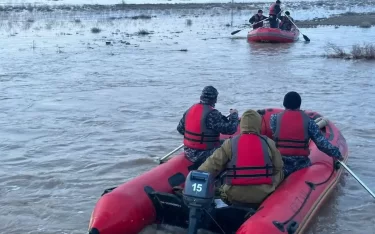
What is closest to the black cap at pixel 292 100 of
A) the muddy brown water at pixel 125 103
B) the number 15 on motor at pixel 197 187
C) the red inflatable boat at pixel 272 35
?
Result: the muddy brown water at pixel 125 103

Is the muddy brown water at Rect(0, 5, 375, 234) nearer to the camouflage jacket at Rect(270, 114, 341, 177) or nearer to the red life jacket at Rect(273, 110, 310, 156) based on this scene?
the camouflage jacket at Rect(270, 114, 341, 177)

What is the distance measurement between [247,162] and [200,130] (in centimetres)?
108

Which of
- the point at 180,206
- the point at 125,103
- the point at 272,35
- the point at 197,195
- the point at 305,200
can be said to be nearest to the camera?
the point at 197,195

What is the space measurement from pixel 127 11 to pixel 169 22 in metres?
9.37

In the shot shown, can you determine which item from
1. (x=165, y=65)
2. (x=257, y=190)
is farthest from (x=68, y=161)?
(x=165, y=65)

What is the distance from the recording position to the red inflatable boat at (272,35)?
21.4 metres

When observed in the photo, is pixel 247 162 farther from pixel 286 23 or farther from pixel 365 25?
pixel 365 25

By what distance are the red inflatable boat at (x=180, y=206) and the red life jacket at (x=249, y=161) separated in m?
0.25

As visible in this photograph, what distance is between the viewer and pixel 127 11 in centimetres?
4162

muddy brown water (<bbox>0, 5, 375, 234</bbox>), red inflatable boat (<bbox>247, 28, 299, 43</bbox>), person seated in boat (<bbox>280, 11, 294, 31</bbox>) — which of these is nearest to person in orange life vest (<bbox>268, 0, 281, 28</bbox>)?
person seated in boat (<bbox>280, 11, 294, 31</bbox>)

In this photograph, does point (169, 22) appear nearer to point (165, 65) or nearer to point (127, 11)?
point (127, 11)

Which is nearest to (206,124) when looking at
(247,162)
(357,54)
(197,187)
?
(247,162)

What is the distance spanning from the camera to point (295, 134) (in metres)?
6.27

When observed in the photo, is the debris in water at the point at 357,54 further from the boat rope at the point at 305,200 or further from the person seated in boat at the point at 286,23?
the boat rope at the point at 305,200
